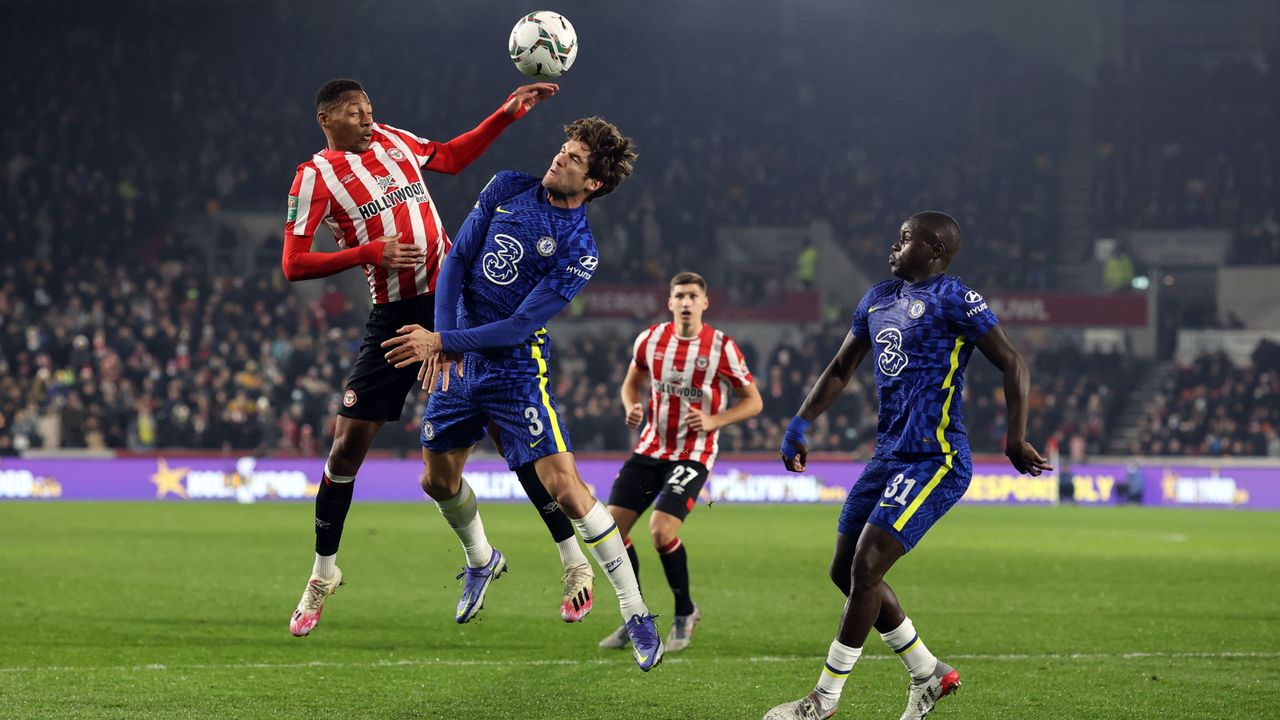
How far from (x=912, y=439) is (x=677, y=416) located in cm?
378

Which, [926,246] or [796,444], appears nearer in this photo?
[926,246]

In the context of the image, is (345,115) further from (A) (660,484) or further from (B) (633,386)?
(A) (660,484)

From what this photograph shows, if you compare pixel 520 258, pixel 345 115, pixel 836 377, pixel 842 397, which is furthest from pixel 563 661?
pixel 842 397

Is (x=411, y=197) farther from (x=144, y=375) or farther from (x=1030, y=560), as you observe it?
(x=144, y=375)

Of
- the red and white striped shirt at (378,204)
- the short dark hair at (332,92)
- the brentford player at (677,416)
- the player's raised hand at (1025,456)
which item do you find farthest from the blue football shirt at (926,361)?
the brentford player at (677,416)

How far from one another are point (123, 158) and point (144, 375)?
29.9 feet

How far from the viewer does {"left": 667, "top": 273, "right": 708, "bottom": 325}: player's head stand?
33.6ft

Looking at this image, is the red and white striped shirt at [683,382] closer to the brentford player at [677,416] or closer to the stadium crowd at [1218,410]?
the brentford player at [677,416]

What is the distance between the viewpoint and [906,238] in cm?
664

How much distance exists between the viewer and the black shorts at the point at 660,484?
992cm

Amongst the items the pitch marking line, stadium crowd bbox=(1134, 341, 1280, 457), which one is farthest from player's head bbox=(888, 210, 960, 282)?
stadium crowd bbox=(1134, 341, 1280, 457)

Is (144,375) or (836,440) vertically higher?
(144,375)

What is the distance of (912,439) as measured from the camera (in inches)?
255

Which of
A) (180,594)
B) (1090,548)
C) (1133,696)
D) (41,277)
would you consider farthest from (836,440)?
(1133,696)
